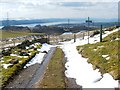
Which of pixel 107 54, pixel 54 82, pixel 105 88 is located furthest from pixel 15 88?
pixel 107 54

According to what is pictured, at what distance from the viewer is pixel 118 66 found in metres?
36.1

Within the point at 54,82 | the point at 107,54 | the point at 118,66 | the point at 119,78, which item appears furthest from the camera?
the point at 107,54

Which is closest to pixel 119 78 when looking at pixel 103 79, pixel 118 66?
pixel 103 79

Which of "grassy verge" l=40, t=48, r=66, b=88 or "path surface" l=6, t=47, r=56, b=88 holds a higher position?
"grassy verge" l=40, t=48, r=66, b=88

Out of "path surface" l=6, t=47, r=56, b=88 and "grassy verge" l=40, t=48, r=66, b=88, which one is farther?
"path surface" l=6, t=47, r=56, b=88

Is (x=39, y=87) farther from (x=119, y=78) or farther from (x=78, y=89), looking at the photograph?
(x=119, y=78)

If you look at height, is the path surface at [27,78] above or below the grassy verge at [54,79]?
below

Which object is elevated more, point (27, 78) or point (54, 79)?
point (54, 79)

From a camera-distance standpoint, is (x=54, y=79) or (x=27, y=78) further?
(x=27, y=78)

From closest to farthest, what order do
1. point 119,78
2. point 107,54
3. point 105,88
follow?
1. point 105,88
2. point 119,78
3. point 107,54

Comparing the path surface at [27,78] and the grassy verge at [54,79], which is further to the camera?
the path surface at [27,78]

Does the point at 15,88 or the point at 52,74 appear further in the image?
the point at 52,74

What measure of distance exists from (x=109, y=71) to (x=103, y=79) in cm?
264

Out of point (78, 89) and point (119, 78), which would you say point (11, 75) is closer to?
point (78, 89)
